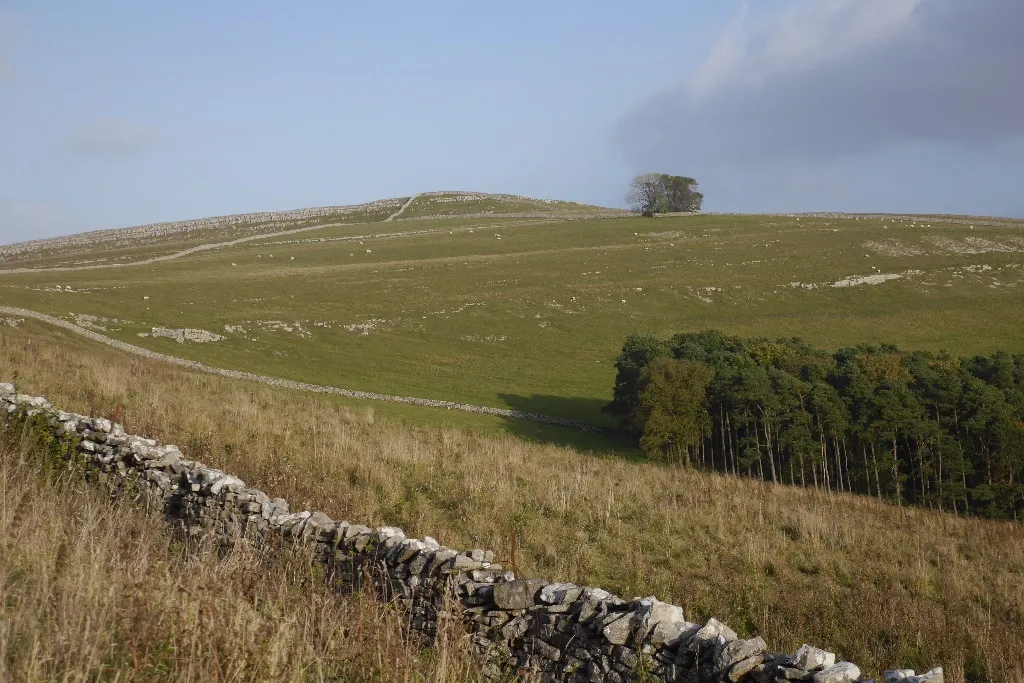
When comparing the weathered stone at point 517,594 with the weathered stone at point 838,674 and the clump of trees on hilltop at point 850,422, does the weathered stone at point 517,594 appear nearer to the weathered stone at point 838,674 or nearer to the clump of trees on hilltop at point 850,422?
the weathered stone at point 838,674

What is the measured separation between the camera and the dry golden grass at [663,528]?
36.3ft

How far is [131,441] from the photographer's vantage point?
1224 centimetres

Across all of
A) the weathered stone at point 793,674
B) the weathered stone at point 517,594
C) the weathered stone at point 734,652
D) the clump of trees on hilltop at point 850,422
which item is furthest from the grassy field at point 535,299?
the weathered stone at point 793,674

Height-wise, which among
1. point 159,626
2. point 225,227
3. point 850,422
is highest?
point 225,227

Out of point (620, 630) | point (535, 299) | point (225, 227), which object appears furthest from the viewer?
point (225, 227)

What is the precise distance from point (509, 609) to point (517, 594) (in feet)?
0.63

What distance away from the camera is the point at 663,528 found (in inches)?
585

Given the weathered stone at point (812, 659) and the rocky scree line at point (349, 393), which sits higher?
the weathered stone at point (812, 659)

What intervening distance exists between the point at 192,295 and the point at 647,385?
51095 millimetres

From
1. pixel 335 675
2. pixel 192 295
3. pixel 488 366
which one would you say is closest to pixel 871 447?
pixel 488 366

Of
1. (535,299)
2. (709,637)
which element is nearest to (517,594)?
(709,637)

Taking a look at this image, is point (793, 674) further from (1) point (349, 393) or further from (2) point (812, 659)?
(1) point (349, 393)

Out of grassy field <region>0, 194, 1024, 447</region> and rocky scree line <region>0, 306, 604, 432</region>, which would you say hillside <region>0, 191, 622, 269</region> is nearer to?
grassy field <region>0, 194, 1024, 447</region>

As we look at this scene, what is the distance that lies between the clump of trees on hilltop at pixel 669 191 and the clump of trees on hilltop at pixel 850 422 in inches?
4578
